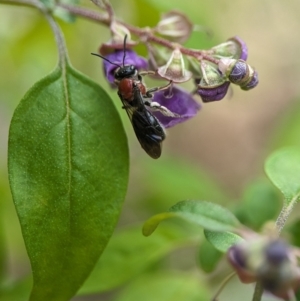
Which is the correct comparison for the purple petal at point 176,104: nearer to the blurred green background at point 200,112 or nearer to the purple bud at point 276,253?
the blurred green background at point 200,112

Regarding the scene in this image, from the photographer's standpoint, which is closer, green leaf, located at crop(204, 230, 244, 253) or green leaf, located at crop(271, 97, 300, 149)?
green leaf, located at crop(204, 230, 244, 253)

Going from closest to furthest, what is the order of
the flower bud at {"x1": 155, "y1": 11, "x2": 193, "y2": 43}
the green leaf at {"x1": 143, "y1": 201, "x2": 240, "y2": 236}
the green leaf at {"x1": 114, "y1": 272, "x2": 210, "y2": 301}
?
the green leaf at {"x1": 143, "y1": 201, "x2": 240, "y2": 236} → the flower bud at {"x1": 155, "y1": 11, "x2": 193, "y2": 43} → the green leaf at {"x1": 114, "y1": 272, "x2": 210, "y2": 301}

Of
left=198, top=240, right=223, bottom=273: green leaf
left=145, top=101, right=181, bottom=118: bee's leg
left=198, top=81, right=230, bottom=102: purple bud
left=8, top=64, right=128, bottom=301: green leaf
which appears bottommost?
left=198, top=240, right=223, bottom=273: green leaf

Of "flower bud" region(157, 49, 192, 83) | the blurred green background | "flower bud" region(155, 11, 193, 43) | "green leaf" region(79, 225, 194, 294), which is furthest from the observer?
the blurred green background

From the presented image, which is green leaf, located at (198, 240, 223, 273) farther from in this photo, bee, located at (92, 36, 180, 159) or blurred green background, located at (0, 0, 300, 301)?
bee, located at (92, 36, 180, 159)

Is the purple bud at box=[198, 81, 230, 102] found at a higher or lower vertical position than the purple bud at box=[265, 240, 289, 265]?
higher

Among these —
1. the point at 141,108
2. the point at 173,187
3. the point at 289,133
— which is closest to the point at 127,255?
the point at 141,108

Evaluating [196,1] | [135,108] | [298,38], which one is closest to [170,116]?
[135,108]

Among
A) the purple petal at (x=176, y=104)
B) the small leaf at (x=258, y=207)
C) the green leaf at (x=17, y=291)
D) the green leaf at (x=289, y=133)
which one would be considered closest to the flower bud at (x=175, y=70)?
the purple petal at (x=176, y=104)

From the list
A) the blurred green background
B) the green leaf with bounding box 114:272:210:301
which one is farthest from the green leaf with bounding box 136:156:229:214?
the green leaf with bounding box 114:272:210:301
